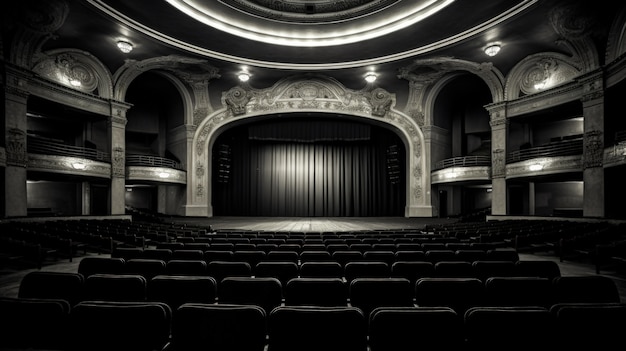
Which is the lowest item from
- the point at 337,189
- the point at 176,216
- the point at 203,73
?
the point at 176,216

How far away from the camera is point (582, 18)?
10898mm

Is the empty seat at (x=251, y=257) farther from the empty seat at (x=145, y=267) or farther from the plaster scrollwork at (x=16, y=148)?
the plaster scrollwork at (x=16, y=148)

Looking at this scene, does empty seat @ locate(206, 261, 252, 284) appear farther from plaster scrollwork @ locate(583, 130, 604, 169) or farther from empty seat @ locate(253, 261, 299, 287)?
plaster scrollwork @ locate(583, 130, 604, 169)

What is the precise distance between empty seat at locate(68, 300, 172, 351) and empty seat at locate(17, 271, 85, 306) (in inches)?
37.8

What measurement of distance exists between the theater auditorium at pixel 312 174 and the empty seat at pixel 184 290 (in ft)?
0.04

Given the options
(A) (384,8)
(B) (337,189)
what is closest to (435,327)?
(A) (384,8)

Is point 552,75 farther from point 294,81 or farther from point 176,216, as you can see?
point 176,216

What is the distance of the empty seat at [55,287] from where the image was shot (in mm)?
2357

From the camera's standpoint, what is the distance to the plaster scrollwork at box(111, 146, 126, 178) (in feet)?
48.8

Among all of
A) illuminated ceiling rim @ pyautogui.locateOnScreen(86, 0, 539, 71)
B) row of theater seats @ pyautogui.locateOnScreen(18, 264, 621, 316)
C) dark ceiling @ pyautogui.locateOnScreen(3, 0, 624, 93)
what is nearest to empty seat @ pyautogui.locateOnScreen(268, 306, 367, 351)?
row of theater seats @ pyautogui.locateOnScreen(18, 264, 621, 316)

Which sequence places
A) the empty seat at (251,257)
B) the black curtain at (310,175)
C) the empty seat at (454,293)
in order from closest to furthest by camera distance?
the empty seat at (454,293)
the empty seat at (251,257)
the black curtain at (310,175)

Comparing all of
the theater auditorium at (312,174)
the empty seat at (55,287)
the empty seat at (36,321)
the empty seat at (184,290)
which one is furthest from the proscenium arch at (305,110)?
the empty seat at (36,321)

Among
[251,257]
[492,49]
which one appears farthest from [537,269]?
[492,49]

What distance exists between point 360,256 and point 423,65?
1405cm
